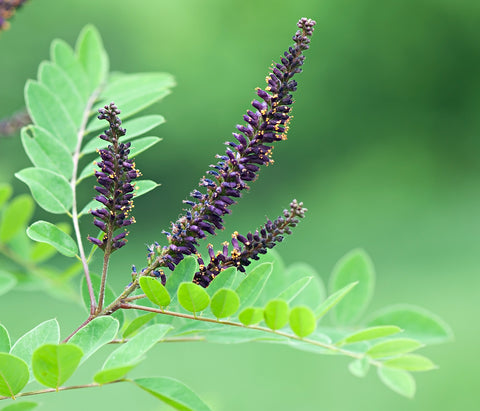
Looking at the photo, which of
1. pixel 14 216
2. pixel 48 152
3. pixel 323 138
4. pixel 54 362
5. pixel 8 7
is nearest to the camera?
pixel 54 362

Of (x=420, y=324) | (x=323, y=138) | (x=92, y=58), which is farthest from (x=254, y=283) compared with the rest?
(x=323, y=138)

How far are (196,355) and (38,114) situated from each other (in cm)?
323

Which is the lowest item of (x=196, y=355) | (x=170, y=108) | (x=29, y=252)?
(x=196, y=355)

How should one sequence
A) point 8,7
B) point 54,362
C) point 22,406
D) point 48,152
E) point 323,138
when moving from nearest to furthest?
point 54,362 → point 22,406 → point 48,152 → point 8,7 → point 323,138

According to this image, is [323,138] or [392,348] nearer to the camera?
[392,348]

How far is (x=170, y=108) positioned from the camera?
201 inches

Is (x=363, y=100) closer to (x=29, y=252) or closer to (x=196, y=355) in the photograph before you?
(x=196, y=355)

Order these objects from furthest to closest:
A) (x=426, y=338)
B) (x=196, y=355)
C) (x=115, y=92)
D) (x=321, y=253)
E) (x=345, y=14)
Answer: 1. (x=345, y=14)
2. (x=321, y=253)
3. (x=196, y=355)
4. (x=115, y=92)
5. (x=426, y=338)

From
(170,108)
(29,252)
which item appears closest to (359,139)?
(170,108)

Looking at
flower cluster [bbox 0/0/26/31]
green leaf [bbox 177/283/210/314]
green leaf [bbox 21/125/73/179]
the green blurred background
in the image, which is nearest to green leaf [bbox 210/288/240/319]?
green leaf [bbox 177/283/210/314]

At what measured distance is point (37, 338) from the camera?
0.46 meters

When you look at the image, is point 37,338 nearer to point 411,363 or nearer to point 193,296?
point 193,296

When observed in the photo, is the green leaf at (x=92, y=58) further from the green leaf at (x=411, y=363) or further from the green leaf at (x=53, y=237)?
the green leaf at (x=411, y=363)

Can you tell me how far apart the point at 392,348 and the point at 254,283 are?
139 mm
